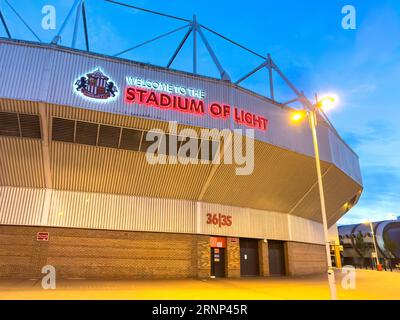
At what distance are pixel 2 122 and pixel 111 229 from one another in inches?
346

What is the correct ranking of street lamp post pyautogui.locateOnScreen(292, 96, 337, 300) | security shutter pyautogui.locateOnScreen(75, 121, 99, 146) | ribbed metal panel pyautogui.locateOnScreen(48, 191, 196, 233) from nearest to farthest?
street lamp post pyautogui.locateOnScreen(292, 96, 337, 300), security shutter pyautogui.locateOnScreen(75, 121, 99, 146), ribbed metal panel pyautogui.locateOnScreen(48, 191, 196, 233)

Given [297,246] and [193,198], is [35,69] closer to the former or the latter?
[193,198]

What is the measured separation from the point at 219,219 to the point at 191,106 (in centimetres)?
894

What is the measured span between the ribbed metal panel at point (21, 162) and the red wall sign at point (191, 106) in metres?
6.08

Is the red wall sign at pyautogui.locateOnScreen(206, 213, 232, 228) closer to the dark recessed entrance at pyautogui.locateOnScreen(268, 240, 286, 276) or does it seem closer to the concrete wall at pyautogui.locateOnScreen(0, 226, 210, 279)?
the concrete wall at pyautogui.locateOnScreen(0, 226, 210, 279)

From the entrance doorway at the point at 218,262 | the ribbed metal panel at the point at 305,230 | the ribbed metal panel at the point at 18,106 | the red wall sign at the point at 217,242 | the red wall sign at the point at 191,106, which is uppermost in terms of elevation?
the red wall sign at the point at 191,106

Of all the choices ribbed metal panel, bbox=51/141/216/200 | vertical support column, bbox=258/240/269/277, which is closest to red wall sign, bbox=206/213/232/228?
ribbed metal panel, bbox=51/141/216/200

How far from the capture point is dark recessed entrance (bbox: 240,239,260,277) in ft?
79.7

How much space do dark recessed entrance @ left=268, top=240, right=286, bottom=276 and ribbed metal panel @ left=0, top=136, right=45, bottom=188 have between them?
59.6ft

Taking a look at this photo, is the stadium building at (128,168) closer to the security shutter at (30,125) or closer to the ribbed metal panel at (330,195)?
the security shutter at (30,125)

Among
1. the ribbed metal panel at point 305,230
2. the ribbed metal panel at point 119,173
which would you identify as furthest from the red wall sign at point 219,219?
the ribbed metal panel at point 305,230

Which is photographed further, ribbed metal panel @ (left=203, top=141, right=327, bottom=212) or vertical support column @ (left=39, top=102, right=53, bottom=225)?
ribbed metal panel @ (left=203, top=141, right=327, bottom=212)

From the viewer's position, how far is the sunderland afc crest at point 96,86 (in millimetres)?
16672

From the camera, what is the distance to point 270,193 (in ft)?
80.1
